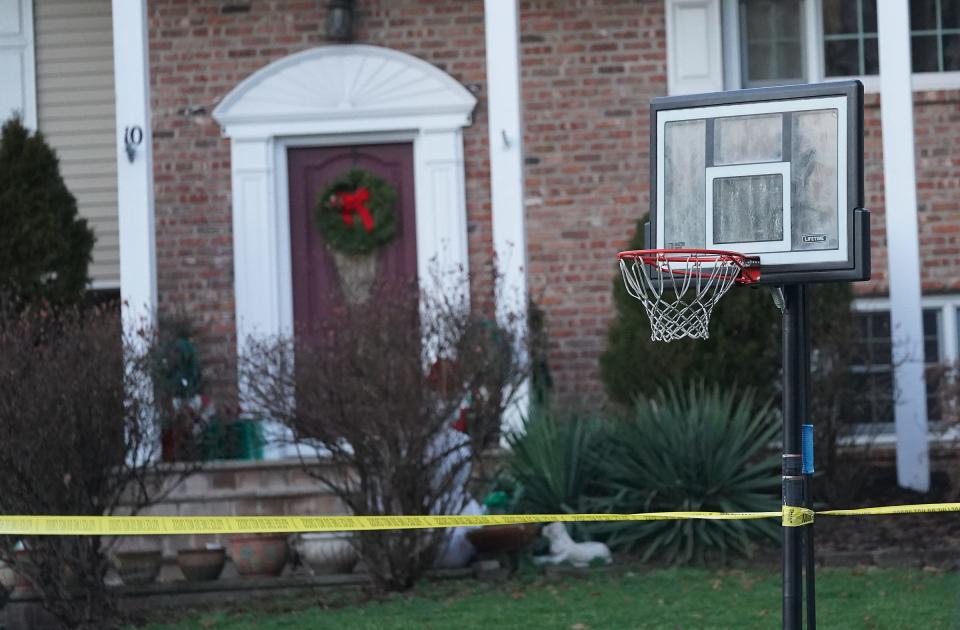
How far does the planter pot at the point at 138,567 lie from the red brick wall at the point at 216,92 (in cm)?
302

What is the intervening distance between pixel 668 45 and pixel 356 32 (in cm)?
242

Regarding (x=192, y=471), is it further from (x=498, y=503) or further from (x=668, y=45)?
(x=668, y=45)

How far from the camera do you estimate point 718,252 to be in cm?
561

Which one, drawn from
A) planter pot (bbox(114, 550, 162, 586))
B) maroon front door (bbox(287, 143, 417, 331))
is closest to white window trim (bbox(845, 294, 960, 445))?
maroon front door (bbox(287, 143, 417, 331))

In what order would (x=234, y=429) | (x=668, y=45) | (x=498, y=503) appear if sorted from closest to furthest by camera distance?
(x=498, y=503) < (x=234, y=429) < (x=668, y=45)

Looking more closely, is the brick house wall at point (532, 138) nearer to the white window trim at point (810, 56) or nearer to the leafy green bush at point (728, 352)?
the white window trim at point (810, 56)

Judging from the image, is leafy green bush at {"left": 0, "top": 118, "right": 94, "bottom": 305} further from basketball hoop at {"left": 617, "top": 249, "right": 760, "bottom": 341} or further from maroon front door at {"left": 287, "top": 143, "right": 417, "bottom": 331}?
basketball hoop at {"left": 617, "top": 249, "right": 760, "bottom": 341}

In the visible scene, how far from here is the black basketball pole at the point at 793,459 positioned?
5.41 metres

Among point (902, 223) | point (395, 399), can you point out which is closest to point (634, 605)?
point (395, 399)

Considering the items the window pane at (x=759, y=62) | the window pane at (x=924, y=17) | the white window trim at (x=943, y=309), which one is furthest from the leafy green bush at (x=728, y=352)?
the window pane at (x=924, y=17)

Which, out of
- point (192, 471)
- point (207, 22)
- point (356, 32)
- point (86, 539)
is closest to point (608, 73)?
point (356, 32)

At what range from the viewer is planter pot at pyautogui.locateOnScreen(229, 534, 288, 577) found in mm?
8766

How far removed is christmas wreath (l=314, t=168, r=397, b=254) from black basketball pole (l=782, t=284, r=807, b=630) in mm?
6374

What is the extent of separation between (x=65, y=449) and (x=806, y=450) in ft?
13.3
